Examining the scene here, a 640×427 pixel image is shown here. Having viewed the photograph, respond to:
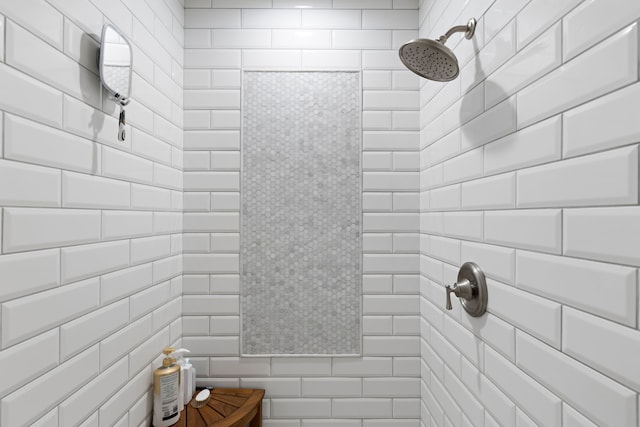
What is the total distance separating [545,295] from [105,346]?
98cm

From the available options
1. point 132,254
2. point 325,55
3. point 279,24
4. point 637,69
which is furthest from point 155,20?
point 637,69

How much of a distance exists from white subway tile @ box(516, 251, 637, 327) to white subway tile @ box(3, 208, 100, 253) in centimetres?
93

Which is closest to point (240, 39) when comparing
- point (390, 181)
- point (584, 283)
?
point (390, 181)

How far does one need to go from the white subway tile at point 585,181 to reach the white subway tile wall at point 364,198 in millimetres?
715

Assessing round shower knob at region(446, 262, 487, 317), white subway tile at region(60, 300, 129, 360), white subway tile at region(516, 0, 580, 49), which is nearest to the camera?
white subway tile at region(516, 0, 580, 49)

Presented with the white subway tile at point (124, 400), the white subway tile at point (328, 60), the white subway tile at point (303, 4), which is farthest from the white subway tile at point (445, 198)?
the white subway tile at point (124, 400)

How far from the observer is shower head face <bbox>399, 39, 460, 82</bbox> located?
2.48ft

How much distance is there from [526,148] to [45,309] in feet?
3.21

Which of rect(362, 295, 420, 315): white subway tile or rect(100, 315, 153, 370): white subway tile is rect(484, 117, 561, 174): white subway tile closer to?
rect(362, 295, 420, 315): white subway tile

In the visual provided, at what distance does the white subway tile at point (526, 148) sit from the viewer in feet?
1.88

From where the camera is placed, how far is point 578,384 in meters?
0.52

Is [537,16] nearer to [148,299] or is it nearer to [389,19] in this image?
[389,19]

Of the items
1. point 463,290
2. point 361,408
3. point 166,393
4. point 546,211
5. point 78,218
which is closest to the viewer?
point 546,211

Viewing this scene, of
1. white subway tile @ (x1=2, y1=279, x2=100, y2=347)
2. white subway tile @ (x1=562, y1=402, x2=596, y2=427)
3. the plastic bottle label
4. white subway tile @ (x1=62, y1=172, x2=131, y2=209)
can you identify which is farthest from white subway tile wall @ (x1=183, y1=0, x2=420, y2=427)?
white subway tile @ (x1=562, y1=402, x2=596, y2=427)
